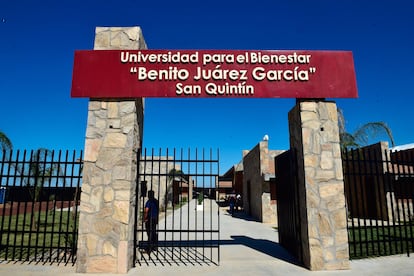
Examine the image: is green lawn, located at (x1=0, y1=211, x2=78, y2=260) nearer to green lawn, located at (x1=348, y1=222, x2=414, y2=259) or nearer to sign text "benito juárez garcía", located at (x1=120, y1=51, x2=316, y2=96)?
sign text "benito juárez garcía", located at (x1=120, y1=51, x2=316, y2=96)

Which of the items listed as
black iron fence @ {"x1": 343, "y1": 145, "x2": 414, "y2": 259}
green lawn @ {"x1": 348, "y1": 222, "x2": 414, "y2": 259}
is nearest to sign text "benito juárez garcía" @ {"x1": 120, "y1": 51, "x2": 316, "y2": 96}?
black iron fence @ {"x1": 343, "y1": 145, "x2": 414, "y2": 259}

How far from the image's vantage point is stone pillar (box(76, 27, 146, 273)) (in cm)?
593

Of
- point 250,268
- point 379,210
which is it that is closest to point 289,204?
point 250,268

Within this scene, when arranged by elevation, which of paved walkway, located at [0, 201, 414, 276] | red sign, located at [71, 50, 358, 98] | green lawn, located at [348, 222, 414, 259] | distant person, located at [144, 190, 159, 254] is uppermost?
red sign, located at [71, 50, 358, 98]

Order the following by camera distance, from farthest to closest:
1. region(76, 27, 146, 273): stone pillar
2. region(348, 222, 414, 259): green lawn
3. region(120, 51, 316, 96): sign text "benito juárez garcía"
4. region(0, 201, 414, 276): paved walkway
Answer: region(120, 51, 316, 96): sign text "benito juárez garcía", region(348, 222, 414, 259): green lawn, region(76, 27, 146, 273): stone pillar, region(0, 201, 414, 276): paved walkway

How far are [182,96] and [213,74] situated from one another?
2.96ft

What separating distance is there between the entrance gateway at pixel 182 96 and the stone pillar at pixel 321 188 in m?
0.02

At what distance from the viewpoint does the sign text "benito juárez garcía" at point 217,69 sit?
673cm

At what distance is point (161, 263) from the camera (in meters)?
6.57

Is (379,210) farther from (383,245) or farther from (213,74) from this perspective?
(213,74)

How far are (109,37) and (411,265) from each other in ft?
27.6

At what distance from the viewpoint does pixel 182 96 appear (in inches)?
265

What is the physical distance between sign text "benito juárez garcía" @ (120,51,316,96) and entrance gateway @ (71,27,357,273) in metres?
0.02

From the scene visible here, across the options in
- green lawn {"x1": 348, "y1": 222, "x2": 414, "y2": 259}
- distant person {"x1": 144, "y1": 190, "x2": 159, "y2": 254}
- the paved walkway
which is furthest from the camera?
distant person {"x1": 144, "y1": 190, "x2": 159, "y2": 254}
